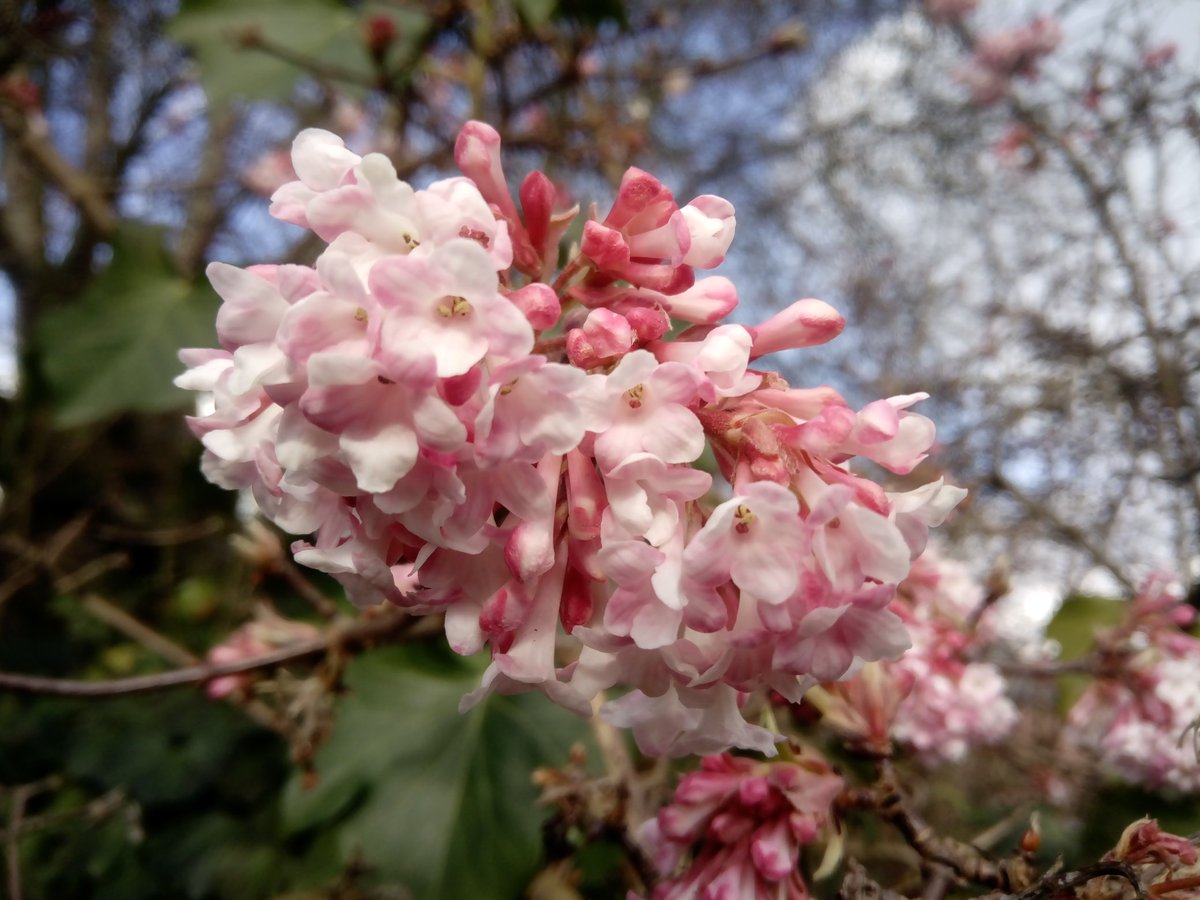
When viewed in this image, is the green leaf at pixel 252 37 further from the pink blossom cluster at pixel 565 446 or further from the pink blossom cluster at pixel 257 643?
the pink blossom cluster at pixel 565 446

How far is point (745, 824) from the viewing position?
2.02ft

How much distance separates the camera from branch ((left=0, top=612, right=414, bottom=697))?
873mm

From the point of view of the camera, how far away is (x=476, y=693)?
1.60 feet

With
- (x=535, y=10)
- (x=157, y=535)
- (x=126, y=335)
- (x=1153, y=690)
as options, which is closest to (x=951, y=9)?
(x=535, y=10)

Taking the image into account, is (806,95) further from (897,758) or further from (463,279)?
(463,279)

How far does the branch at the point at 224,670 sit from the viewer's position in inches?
34.4

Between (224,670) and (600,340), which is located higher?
(600,340)

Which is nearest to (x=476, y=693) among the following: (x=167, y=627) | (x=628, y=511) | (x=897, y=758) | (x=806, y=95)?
(x=628, y=511)

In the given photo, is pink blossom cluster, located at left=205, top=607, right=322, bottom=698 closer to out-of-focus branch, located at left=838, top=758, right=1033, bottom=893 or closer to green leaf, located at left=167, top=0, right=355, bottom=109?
out-of-focus branch, located at left=838, top=758, right=1033, bottom=893

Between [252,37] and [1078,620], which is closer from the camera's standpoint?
[252,37]

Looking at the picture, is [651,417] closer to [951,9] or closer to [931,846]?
[931,846]

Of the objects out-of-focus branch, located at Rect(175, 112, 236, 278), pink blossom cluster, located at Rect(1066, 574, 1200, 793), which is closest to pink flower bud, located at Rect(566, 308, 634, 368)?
pink blossom cluster, located at Rect(1066, 574, 1200, 793)

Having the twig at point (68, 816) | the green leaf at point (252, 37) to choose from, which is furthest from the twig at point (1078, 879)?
the green leaf at point (252, 37)

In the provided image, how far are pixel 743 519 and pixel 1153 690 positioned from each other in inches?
44.8
